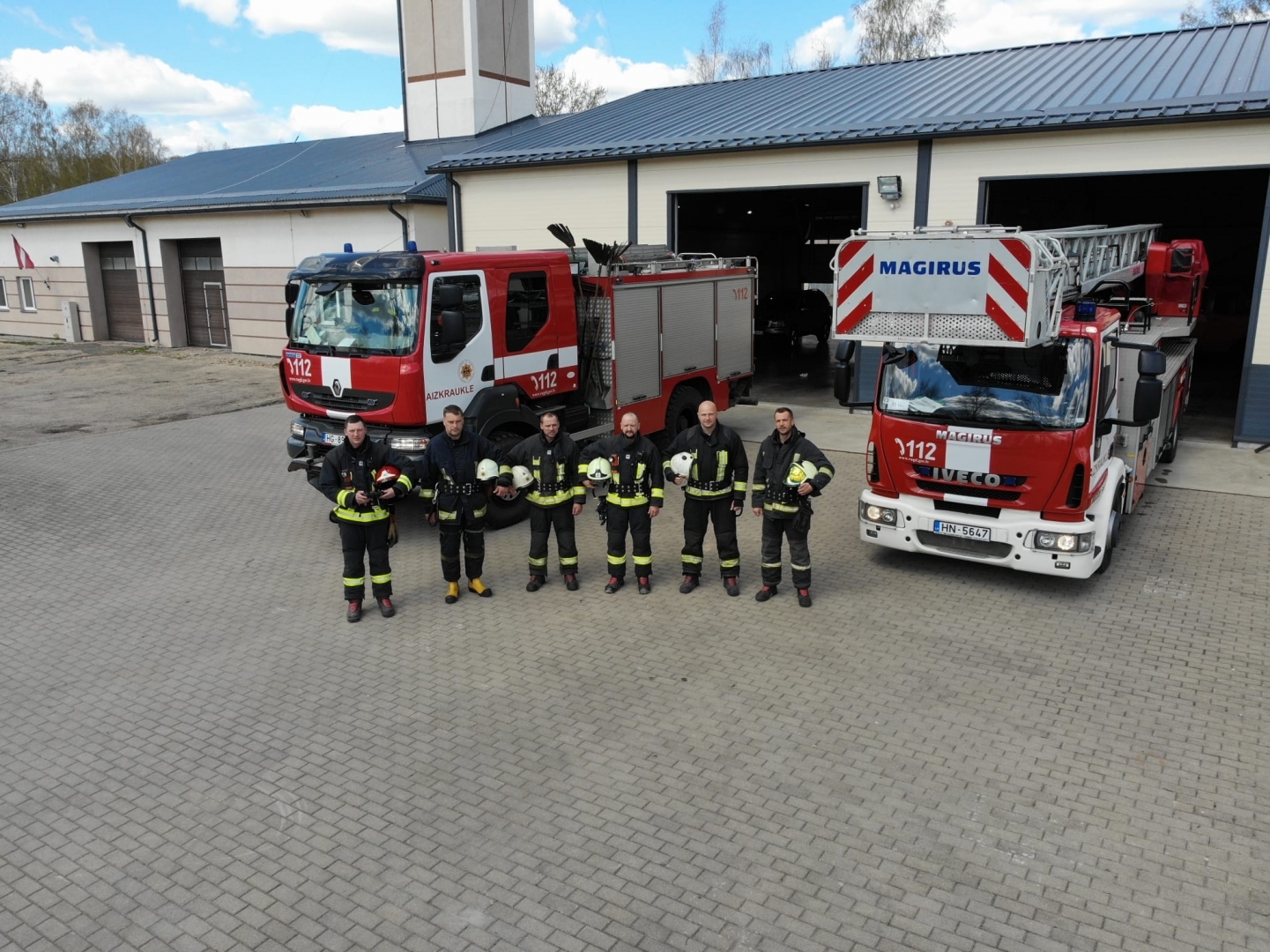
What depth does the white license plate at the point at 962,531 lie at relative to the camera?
7406 mm

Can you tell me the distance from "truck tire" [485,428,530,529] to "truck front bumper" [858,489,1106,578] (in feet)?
11.7

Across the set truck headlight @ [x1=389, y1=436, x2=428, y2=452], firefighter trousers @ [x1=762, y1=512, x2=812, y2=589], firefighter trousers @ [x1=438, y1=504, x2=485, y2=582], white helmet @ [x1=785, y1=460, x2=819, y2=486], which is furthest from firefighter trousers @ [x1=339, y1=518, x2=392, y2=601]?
white helmet @ [x1=785, y1=460, x2=819, y2=486]

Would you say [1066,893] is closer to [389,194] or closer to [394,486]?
[394,486]

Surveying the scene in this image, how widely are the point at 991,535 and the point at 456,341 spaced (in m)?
5.00

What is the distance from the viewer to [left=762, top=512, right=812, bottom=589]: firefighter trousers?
7371mm

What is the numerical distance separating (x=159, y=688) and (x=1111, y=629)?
264 inches

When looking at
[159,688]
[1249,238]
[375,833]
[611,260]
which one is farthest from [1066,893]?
[1249,238]

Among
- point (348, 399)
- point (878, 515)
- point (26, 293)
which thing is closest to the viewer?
point (878, 515)

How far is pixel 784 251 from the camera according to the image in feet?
89.3

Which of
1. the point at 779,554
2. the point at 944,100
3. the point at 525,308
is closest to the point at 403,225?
the point at 944,100

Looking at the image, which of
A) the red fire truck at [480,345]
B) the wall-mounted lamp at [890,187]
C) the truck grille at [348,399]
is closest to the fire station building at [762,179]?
the wall-mounted lamp at [890,187]

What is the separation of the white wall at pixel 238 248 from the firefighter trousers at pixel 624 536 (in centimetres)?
1361

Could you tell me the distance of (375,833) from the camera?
Result: 4.57 m

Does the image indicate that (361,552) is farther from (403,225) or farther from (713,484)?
(403,225)
